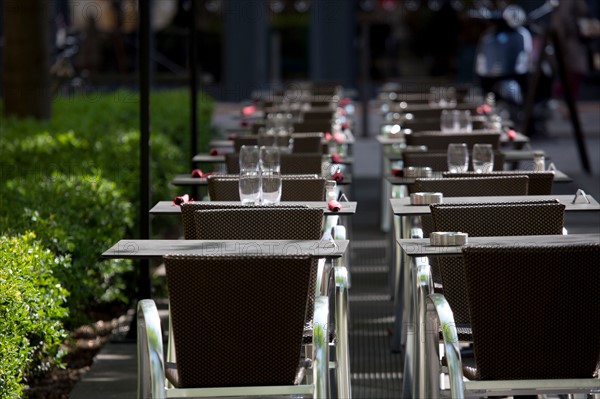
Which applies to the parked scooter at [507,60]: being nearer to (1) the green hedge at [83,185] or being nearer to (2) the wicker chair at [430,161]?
(1) the green hedge at [83,185]

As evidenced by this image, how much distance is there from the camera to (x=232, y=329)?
449 centimetres

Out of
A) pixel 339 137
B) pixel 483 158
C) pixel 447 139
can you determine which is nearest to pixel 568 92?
pixel 339 137

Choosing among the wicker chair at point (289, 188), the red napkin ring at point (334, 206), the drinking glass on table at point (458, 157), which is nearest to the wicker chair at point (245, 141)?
the drinking glass on table at point (458, 157)

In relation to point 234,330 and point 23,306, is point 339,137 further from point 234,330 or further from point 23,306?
point 234,330

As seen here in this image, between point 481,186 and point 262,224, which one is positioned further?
point 481,186

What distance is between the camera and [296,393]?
451 centimetres

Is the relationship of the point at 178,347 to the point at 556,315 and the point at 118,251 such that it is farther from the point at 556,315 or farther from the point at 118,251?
the point at 556,315

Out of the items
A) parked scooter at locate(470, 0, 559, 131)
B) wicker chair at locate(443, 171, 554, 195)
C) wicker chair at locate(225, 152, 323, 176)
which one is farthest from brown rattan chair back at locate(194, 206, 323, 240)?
parked scooter at locate(470, 0, 559, 131)

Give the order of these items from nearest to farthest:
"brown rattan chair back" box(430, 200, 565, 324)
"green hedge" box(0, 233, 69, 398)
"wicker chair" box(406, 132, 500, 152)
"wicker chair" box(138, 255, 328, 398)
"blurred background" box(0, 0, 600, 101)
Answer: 1. "wicker chair" box(138, 255, 328, 398)
2. "green hedge" box(0, 233, 69, 398)
3. "brown rattan chair back" box(430, 200, 565, 324)
4. "wicker chair" box(406, 132, 500, 152)
5. "blurred background" box(0, 0, 600, 101)

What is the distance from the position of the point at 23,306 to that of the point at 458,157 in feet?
8.82

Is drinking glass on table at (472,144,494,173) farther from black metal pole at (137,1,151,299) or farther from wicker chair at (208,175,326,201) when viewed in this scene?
black metal pole at (137,1,151,299)

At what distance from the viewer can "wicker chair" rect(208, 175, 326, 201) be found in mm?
6551

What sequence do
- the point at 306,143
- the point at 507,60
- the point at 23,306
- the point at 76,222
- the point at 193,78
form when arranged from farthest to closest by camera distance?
the point at 507,60 → the point at 193,78 → the point at 306,143 → the point at 76,222 → the point at 23,306

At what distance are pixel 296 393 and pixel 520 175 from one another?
2.48m
